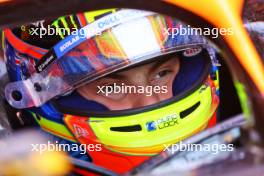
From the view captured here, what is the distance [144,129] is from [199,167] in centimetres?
57

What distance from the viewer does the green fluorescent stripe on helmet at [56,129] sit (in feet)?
4.66

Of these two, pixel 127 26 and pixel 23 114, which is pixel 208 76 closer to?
pixel 127 26

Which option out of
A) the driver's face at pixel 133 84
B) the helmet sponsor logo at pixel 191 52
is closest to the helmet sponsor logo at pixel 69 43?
the driver's face at pixel 133 84

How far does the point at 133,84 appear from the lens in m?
1.44

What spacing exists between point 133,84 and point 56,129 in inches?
9.6

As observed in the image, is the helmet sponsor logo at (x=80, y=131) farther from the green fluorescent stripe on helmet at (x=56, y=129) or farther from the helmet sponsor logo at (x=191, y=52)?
the helmet sponsor logo at (x=191, y=52)

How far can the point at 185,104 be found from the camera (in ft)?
4.58

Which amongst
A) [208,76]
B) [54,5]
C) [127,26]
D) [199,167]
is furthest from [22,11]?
[208,76]

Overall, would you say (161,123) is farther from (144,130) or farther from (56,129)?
(56,129)

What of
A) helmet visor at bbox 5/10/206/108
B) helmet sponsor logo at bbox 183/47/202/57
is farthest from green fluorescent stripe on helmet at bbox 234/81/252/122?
helmet sponsor logo at bbox 183/47/202/57

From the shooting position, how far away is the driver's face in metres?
1.43

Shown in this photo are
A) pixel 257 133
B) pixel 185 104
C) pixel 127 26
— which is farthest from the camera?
pixel 185 104

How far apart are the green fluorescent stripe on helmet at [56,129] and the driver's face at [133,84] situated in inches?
4.6

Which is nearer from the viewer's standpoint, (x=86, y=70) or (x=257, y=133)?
(x=257, y=133)
